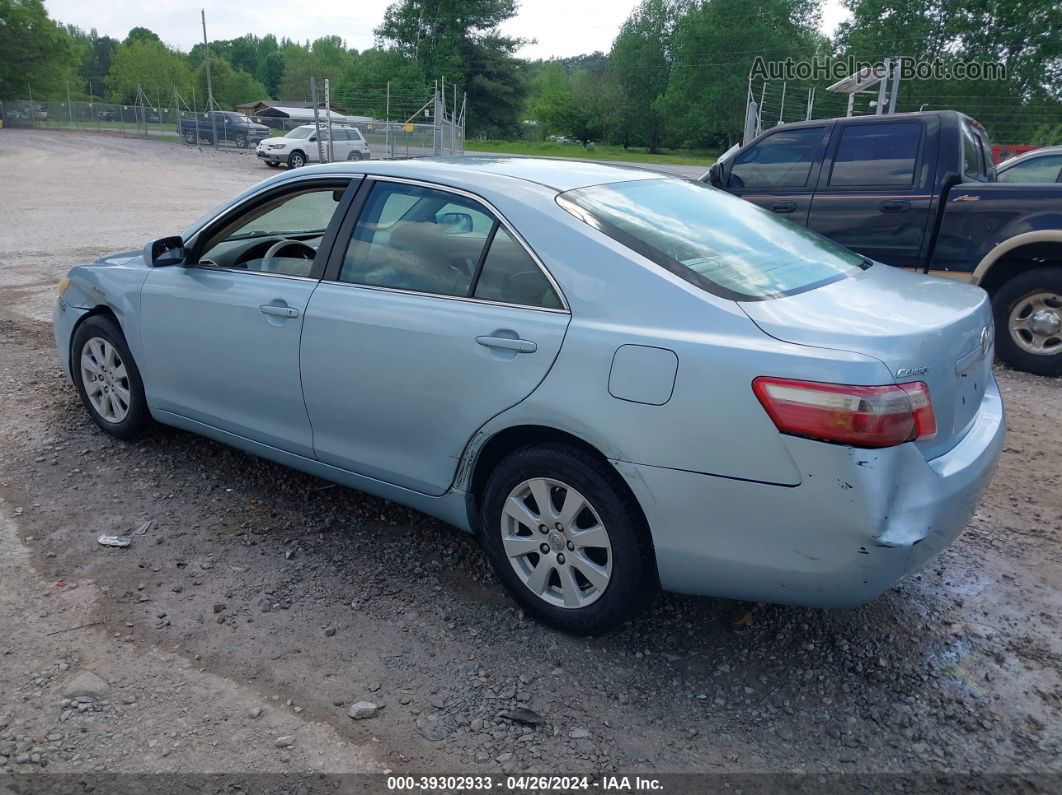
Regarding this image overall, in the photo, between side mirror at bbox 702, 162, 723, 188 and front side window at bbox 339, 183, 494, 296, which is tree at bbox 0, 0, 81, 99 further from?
front side window at bbox 339, 183, 494, 296

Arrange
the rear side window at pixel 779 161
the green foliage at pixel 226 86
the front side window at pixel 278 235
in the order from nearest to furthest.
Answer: the front side window at pixel 278 235, the rear side window at pixel 779 161, the green foliage at pixel 226 86

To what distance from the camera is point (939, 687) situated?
110 inches

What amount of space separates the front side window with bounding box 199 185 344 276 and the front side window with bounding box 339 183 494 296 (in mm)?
265

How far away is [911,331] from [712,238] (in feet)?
2.77

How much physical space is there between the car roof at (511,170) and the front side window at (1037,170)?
643 centimetres

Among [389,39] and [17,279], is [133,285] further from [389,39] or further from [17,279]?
[389,39]

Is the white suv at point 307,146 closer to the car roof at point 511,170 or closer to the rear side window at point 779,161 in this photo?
the rear side window at point 779,161

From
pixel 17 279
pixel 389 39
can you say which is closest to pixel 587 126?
pixel 389 39

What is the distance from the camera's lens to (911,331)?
261cm

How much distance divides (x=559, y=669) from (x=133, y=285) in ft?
9.83

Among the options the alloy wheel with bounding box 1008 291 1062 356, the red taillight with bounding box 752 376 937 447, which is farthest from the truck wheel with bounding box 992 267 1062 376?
the red taillight with bounding box 752 376 937 447

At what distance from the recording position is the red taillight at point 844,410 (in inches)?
93.3

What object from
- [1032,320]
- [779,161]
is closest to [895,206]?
[779,161]

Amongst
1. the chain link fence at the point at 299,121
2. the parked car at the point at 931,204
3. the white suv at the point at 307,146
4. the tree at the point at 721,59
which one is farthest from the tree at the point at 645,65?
the parked car at the point at 931,204
